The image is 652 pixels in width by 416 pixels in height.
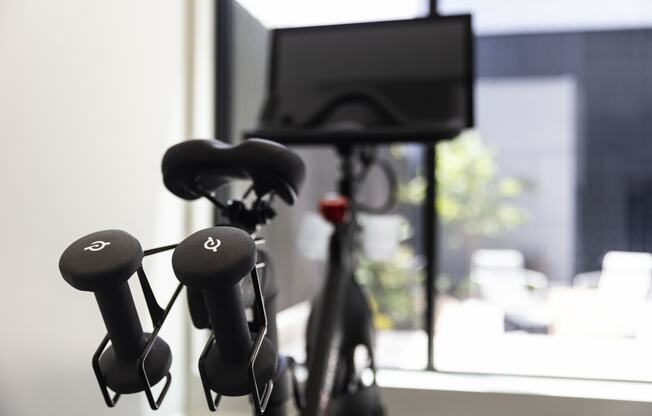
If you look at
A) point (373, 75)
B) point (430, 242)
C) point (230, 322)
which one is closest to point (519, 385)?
point (430, 242)

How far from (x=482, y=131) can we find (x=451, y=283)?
0.73 metres

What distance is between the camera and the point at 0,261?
51.8 inches

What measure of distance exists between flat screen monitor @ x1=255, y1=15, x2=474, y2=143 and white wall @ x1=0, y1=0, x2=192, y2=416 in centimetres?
53

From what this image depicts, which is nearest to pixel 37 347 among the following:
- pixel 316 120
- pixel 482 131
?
pixel 316 120

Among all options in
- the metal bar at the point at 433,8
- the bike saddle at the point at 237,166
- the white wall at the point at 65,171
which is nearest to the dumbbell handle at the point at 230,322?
the bike saddle at the point at 237,166

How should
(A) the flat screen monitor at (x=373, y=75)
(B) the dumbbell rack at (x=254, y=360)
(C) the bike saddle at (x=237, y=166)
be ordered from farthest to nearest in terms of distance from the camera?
(A) the flat screen monitor at (x=373, y=75)
(C) the bike saddle at (x=237, y=166)
(B) the dumbbell rack at (x=254, y=360)

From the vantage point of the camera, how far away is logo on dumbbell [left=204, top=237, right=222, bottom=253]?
0.90m

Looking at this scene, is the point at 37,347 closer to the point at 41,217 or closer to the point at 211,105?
the point at 41,217

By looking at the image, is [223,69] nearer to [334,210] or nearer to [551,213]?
[334,210]

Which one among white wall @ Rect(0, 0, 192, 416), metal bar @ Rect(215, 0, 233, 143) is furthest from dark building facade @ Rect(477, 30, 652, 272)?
white wall @ Rect(0, 0, 192, 416)

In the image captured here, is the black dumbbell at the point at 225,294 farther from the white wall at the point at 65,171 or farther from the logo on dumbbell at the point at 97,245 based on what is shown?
the white wall at the point at 65,171

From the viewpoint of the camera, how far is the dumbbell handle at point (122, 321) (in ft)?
3.21

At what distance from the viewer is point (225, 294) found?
93 cm

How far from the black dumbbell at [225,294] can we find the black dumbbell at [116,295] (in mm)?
103
